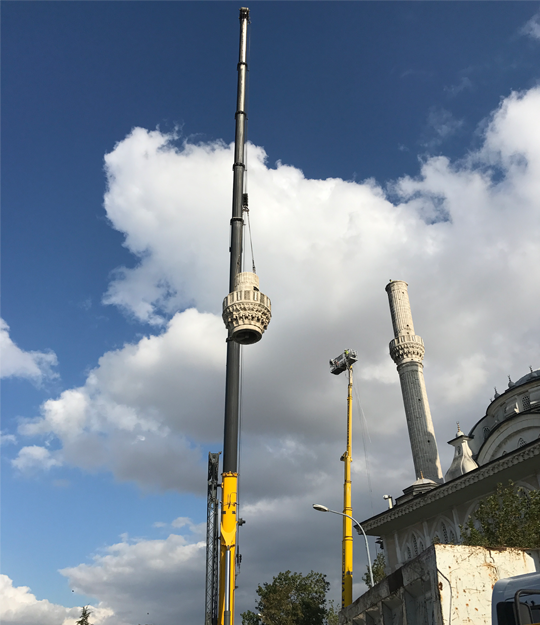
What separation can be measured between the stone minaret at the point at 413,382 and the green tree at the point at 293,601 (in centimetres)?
1486

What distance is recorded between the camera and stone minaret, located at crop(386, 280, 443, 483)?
42125 millimetres

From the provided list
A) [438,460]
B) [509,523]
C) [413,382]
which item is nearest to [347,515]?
[509,523]

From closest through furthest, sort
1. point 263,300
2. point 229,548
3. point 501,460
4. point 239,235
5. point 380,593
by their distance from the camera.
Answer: point 380,593 → point 229,548 → point 263,300 → point 239,235 → point 501,460

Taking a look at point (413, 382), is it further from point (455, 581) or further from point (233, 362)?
point (455, 581)

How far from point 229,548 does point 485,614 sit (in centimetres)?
836

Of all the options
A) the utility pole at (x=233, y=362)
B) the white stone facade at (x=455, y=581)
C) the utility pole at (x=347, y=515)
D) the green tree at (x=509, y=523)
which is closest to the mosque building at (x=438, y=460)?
the green tree at (x=509, y=523)

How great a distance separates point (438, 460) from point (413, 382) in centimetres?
629

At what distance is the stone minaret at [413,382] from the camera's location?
4212cm

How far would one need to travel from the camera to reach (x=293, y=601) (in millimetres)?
46938

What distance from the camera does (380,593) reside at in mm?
12898

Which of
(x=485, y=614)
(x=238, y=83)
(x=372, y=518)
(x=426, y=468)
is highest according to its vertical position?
(x=238, y=83)

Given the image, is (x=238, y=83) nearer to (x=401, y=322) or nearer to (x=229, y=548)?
(x=229, y=548)

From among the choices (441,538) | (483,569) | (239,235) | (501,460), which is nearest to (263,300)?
(239,235)

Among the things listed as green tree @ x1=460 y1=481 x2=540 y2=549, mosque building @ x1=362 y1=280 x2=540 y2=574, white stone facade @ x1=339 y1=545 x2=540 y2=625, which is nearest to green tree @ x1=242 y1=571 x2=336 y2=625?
mosque building @ x1=362 y1=280 x2=540 y2=574
